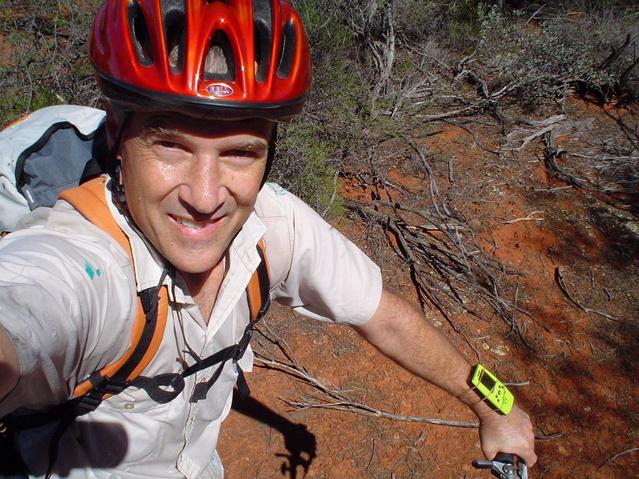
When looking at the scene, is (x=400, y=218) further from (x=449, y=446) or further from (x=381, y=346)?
(x=381, y=346)

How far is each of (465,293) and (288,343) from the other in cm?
159

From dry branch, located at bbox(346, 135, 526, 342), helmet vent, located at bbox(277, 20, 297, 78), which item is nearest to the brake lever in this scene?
helmet vent, located at bbox(277, 20, 297, 78)

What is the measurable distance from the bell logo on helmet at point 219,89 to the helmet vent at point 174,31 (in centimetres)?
10

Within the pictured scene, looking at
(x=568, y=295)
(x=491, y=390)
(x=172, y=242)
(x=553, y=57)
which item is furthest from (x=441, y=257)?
(x=553, y=57)

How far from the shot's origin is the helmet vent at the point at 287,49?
161 cm

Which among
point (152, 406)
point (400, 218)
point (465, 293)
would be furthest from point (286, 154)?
point (152, 406)

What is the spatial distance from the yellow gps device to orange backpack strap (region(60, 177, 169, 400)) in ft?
3.74

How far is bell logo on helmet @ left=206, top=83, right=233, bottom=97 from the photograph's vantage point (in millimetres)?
1367

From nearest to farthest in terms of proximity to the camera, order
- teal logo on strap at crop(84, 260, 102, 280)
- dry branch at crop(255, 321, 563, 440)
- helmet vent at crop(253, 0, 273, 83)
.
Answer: teal logo on strap at crop(84, 260, 102, 280)
helmet vent at crop(253, 0, 273, 83)
dry branch at crop(255, 321, 563, 440)

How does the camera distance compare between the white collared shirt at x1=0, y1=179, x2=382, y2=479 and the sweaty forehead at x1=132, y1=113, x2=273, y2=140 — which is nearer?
the white collared shirt at x1=0, y1=179, x2=382, y2=479

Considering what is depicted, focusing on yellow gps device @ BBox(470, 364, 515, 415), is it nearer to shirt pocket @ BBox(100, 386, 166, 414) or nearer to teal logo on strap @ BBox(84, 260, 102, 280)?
shirt pocket @ BBox(100, 386, 166, 414)

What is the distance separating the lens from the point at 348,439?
3471mm

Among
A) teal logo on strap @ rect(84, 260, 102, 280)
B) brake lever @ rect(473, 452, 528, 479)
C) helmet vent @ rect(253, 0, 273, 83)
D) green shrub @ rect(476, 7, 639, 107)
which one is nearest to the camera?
teal logo on strap @ rect(84, 260, 102, 280)

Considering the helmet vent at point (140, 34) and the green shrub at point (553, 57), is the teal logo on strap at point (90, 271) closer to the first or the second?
the helmet vent at point (140, 34)
